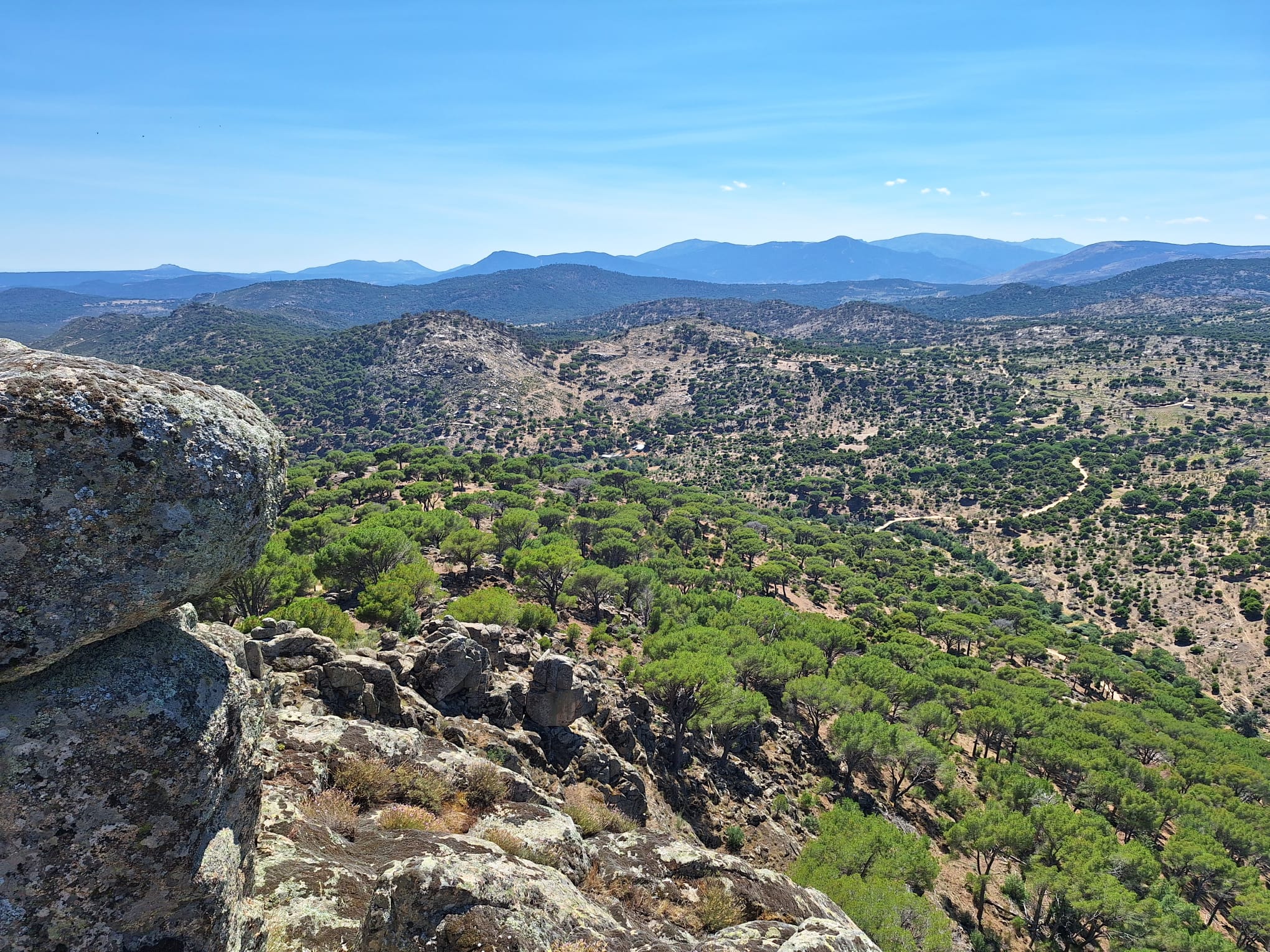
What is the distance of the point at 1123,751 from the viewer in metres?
48.7

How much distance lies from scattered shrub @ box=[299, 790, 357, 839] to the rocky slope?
5 centimetres

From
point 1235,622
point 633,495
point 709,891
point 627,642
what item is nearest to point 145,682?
point 709,891

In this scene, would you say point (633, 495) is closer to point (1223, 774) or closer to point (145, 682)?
point (1223, 774)

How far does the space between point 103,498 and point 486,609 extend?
2672 cm

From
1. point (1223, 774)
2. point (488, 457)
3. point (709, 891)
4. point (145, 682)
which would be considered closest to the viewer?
point (145, 682)

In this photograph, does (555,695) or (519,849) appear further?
(555,695)

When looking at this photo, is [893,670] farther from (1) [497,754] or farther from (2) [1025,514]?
(2) [1025,514]

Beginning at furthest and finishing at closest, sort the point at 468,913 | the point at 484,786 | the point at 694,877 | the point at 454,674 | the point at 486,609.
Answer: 1. the point at 486,609
2. the point at 454,674
3. the point at 484,786
4. the point at 694,877
5. the point at 468,913

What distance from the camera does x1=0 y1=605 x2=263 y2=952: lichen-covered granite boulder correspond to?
236 inches

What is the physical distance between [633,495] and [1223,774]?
77.0m

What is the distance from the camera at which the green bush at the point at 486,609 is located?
31781 millimetres

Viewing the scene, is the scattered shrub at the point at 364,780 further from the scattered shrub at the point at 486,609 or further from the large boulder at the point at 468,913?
the scattered shrub at the point at 486,609

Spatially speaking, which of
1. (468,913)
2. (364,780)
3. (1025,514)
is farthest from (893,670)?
(1025,514)

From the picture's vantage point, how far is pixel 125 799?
6492 millimetres
